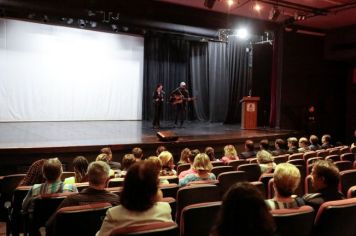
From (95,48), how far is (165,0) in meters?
4.27

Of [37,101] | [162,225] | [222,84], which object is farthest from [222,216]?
[222,84]

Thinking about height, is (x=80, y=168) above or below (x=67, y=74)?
below

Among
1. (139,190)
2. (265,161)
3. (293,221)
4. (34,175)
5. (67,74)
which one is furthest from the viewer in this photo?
(67,74)

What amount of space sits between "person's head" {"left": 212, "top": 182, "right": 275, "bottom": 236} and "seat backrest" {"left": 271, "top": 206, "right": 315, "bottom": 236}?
0.76 metres

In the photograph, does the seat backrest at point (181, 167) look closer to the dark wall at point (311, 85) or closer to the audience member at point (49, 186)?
the audience member at point (49, 186)

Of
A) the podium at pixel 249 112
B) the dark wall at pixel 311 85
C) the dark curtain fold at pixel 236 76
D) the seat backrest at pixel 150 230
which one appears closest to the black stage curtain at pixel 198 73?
the dark curtain fold at pixel 236 76

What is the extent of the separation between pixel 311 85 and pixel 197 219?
38.5 ft

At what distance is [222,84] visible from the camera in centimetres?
1427

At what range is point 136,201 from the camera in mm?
2074

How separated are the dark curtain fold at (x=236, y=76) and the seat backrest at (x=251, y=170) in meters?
9.37

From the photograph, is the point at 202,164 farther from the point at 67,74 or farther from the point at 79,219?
the point at 67,74

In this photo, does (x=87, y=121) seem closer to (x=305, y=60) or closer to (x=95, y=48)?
(x=95, y=48)

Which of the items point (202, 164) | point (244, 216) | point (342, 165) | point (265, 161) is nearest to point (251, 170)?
point (265, 161)

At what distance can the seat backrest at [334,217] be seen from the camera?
2.43 meters
